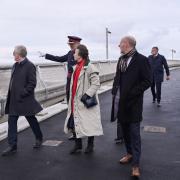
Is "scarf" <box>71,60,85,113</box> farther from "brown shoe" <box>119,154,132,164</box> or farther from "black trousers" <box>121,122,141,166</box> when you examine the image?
"black trousers" <box>121,122,141,166</box>

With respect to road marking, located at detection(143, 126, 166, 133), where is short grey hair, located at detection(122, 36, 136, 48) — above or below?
above

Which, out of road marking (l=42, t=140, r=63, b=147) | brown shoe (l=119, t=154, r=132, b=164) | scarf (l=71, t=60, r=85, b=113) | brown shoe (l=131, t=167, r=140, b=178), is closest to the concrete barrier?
road marking (l=42, t=140, r=63, b=147)

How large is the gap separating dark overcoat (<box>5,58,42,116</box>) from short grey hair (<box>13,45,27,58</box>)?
0.33ft

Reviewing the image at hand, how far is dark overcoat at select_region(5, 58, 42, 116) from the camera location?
23.5ft

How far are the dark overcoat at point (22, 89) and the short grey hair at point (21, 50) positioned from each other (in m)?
0.10

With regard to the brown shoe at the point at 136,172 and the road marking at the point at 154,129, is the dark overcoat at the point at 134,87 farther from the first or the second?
the road marking at the point at 154,129

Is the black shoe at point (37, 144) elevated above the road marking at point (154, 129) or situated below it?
above

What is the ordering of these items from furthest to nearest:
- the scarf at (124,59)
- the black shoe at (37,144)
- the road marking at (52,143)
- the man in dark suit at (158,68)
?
the man in dark suit at (158,68) < the road marking at (52,143) < the black shoe at (37,144) < the scarf at (124,59)

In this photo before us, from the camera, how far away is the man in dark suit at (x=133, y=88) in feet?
19.3

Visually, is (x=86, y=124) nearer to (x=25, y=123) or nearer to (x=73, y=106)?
(x=73, y=106)

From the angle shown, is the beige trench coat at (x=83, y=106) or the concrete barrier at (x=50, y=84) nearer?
the beige trench coat at (x=83, y=106)

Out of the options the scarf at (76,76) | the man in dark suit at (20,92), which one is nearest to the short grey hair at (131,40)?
the scarf at (76,76)

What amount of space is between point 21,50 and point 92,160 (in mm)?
2119

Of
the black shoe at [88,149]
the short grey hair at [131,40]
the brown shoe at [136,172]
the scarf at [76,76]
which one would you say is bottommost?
the black shoe at [88,149]
